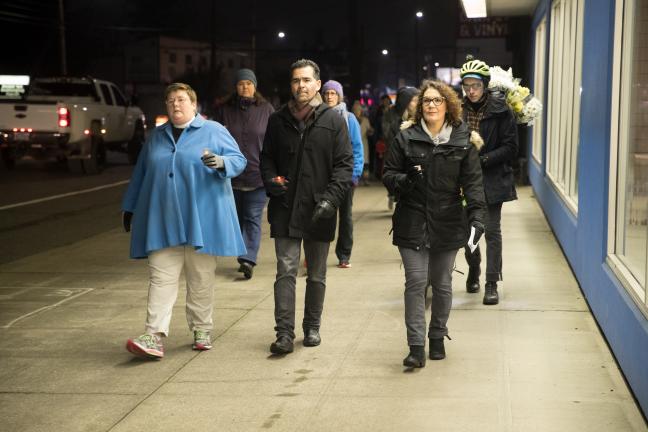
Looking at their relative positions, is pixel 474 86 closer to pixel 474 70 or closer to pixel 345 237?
pixel 474 70

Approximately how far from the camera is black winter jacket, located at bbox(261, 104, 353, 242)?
6828mm

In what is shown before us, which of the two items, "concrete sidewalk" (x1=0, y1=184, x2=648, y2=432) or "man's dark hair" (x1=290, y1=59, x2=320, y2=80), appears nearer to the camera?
"concrete sidewalk" (x1=0, y1=184, x2=648, y2=432)

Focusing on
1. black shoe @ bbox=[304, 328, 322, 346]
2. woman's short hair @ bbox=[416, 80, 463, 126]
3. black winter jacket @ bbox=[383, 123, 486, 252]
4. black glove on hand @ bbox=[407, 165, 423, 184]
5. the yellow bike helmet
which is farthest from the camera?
the yellow bike helmet

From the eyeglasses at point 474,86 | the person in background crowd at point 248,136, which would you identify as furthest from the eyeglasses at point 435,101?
the person in background crowd at point 248,136

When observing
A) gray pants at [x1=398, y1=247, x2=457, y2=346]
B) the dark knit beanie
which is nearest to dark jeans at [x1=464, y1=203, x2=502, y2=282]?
gray pants at [x1=398, y1=247, x2=457, y2=346]

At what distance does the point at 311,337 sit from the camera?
23.1 feet

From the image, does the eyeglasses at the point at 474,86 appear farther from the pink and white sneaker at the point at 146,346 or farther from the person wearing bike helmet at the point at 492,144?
the pink and white sneaker at the point at 146,346

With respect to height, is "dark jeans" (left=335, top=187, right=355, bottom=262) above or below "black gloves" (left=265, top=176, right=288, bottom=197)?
below

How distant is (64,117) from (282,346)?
56.5 feet

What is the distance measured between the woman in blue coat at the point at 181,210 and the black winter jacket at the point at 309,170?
0.31 metres

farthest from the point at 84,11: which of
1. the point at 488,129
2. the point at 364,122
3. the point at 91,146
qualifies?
the point at 488,129

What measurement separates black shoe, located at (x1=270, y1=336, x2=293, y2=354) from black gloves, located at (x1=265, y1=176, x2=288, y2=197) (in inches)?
38.0

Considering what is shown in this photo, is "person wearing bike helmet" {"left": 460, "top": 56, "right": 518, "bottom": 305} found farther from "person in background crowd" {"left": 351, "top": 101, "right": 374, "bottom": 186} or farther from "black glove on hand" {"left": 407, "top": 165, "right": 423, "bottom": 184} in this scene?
"person in background crowd" {"left": 351, "top": 101, "right": 374, "bottom": 186}

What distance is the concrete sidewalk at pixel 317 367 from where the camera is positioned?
541 cm
